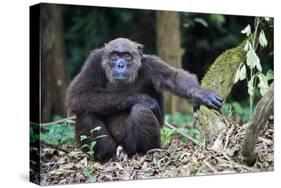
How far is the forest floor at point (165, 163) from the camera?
641 centimetres

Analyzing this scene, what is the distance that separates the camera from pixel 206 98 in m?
6.82

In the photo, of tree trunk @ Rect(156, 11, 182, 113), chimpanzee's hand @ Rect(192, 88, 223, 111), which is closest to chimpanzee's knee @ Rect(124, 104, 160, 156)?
chimpanzee's hand @ Rect(192, 88, 223, 111)

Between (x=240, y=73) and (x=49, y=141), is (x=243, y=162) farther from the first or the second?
(x=49, y=141)

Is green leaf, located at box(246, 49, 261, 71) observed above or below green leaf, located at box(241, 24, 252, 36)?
below

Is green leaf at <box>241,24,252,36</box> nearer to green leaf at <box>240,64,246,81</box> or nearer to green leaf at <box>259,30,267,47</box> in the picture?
green leaf at <box>259,30,267,47</box>

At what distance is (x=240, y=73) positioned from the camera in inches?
290

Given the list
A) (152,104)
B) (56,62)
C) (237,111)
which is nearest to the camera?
(152,104)

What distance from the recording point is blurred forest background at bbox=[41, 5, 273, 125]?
26.1 feet

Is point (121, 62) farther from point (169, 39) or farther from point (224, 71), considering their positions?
point (169, 39)

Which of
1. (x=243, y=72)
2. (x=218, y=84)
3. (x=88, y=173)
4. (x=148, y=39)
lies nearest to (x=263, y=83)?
(x=243, y=72)

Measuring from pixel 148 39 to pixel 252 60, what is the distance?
2.98 meters

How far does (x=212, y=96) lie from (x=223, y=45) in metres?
1.33

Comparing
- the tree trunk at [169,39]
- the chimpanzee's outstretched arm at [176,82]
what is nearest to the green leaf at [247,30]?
the chimpanzee's outstretched arm at [176,82]

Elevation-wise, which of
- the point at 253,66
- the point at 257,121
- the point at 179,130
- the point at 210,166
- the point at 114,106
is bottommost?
the point at 210,166
